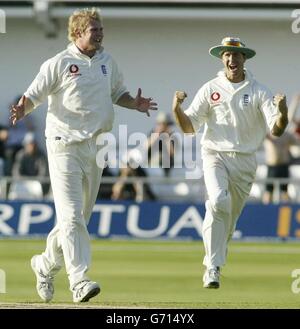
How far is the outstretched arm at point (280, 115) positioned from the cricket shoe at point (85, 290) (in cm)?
201

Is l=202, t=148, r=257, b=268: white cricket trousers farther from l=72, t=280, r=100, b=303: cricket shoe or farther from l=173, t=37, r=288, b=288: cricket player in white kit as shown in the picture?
l=72, t=280, r=100, b=303: cricket shoe

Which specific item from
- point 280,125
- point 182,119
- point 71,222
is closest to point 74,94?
point 71,222

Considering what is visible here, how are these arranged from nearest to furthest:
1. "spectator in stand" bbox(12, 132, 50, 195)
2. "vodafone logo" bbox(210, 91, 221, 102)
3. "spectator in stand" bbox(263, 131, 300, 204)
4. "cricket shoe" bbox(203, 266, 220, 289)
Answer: "cricket shoe" bbox(203, 266, 220, 289) → "vodafone logo" bbox(210, 91, 221, 102) → "spectator in stand" bbox(263, 131, 300, 204) → "spectator in stand" bbox(12, 132, 50, 195)

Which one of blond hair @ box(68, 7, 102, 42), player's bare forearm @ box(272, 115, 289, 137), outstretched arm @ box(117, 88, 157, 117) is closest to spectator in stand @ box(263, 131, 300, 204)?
player's bare forearm @ box(272, 115, 289, 137)

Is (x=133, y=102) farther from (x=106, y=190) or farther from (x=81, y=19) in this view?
(x=106, y=190)

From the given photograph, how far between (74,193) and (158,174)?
38.3 ft

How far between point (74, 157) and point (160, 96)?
1499 cm

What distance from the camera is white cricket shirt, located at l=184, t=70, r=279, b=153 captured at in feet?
36.2

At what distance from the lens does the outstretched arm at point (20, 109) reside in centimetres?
1018

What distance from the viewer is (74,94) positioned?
404 inches

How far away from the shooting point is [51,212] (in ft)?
64.6

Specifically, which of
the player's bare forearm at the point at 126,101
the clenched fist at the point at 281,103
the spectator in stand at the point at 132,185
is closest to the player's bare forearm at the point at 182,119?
the player's bare forearm at the point at 126,101

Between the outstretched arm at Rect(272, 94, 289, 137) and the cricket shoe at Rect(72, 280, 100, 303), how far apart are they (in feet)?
6.58

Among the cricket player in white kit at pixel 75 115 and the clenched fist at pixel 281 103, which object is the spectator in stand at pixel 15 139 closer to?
the cricket player in white kit at pixel 75 115
